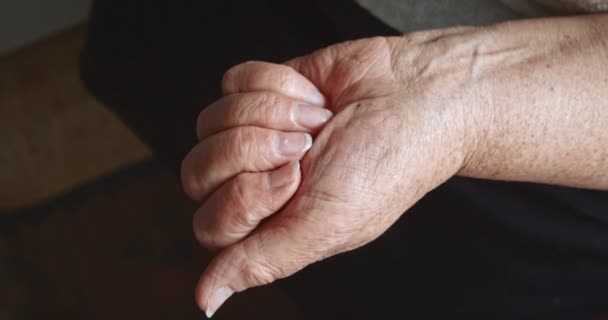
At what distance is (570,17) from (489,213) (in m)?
0.25

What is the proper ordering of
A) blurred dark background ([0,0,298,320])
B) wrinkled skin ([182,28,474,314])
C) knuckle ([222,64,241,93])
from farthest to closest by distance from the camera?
blurred dark background ([0,0,298,320]) → knuckle ([222,64,241,93]) → wrinkled skin ([182,28,474,314])

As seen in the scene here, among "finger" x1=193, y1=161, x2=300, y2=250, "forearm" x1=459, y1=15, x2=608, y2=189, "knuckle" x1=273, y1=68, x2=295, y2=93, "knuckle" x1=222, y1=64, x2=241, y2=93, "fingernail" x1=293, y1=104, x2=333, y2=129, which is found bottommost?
"finger" x1=193, y1=161, x2=300, y2=250

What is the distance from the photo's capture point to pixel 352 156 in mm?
634

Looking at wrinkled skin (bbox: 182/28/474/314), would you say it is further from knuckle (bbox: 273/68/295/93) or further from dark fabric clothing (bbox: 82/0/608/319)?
dark fabric clothing (bbox: 82/0/608/319)

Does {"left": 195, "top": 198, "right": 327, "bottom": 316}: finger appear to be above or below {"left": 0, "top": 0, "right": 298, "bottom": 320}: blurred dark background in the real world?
above

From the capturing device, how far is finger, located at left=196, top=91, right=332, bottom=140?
0.68 metres

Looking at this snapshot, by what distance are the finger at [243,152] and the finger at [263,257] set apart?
58 millimetres

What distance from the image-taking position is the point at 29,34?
1897mm

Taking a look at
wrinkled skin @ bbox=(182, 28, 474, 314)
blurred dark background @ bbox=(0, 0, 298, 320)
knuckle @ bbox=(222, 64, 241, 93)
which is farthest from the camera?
blurred dark background @ bbox=(0, 0, 298, 320)

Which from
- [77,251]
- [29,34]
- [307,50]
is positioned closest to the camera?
[307,50]

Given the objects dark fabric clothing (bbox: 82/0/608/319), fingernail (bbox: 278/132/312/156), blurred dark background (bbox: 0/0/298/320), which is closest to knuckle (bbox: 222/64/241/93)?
fingernail (bbox: 278/132/312/156)

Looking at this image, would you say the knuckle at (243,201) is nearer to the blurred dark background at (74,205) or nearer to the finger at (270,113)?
the finger at (270,113)

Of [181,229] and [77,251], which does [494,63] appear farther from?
[77,251]

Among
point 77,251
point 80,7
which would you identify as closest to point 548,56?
point 77,251
